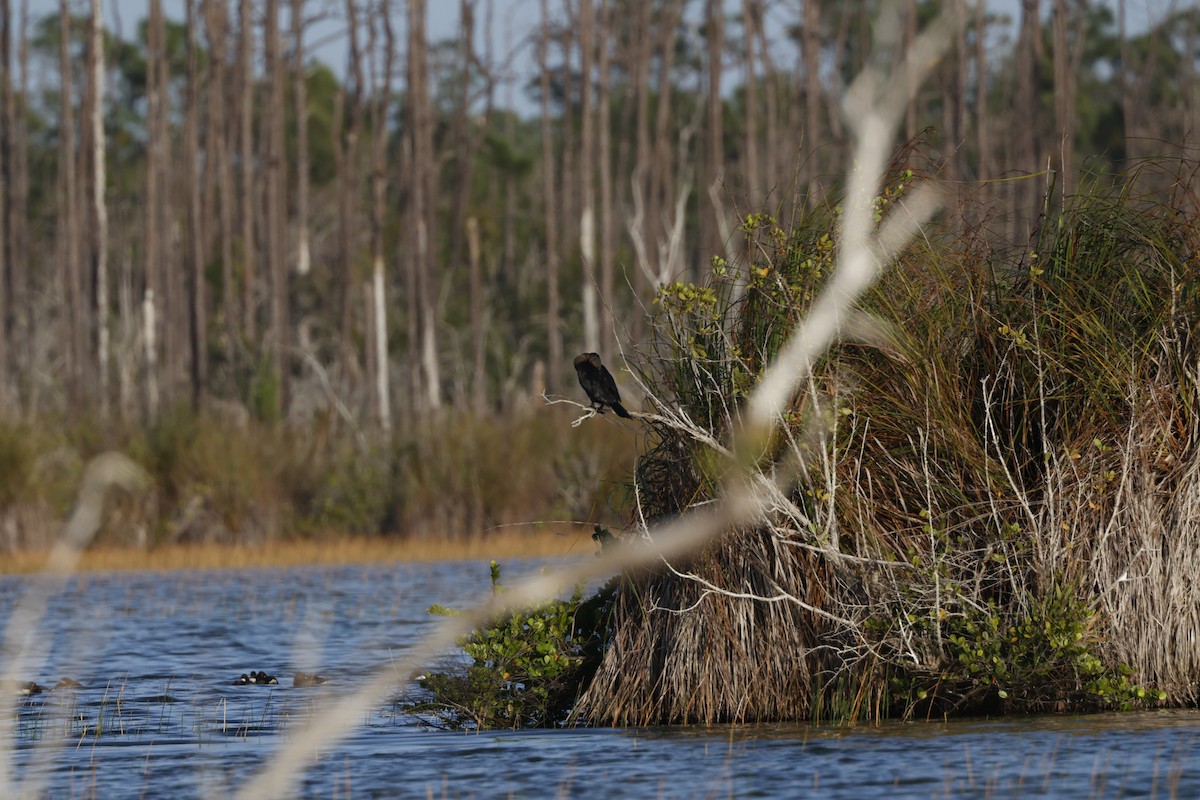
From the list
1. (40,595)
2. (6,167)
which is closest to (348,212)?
(6,167)

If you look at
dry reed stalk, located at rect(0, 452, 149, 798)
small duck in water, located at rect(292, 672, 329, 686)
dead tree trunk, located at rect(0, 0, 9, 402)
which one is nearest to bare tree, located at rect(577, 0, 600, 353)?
dead tree trunk, located at rect(0, 0, 9, 402)

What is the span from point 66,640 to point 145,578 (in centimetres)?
574

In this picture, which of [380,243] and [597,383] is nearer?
[597,383]

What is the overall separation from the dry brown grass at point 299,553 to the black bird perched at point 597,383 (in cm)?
1177

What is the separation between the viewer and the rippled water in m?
7.05

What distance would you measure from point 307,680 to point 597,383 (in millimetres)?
3470

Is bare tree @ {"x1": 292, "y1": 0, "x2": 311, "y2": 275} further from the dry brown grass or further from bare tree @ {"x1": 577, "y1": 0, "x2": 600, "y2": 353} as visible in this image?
the dry brown grass

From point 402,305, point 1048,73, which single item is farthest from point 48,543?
point 1048,73

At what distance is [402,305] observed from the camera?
4453 centimetres

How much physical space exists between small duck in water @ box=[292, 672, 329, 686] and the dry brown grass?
9357 mm

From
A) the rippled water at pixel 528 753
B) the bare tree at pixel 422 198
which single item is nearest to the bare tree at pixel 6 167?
the bare tree at pixel 422 198

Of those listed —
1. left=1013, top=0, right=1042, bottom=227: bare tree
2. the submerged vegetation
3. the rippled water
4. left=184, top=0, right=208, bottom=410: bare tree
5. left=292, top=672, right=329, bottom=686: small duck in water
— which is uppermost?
left=1013, top=0, right=1042, bottom=227: bare tree

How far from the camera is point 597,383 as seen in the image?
28.7 ft

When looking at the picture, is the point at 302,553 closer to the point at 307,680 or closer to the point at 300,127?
the point at 307,680
